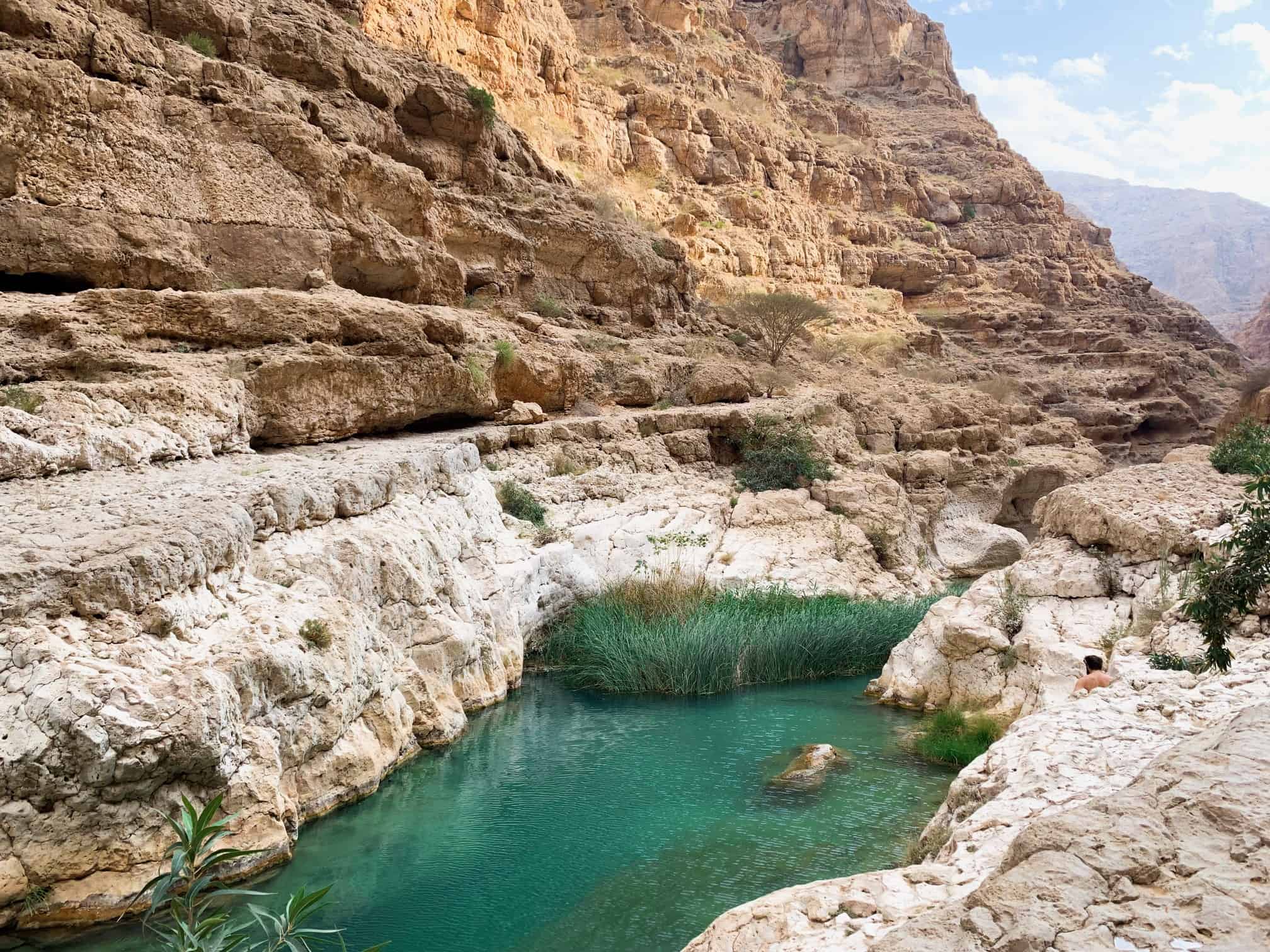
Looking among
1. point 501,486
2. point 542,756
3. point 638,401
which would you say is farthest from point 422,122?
point 542,756

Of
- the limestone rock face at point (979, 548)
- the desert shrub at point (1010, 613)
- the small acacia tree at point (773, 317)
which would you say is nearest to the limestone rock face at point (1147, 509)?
the desert shrub at point (1010, 613)

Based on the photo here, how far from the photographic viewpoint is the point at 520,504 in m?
12.3

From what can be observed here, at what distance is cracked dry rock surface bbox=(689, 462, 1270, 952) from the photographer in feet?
7.61

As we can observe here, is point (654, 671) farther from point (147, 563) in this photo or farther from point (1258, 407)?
point (1258, 407)

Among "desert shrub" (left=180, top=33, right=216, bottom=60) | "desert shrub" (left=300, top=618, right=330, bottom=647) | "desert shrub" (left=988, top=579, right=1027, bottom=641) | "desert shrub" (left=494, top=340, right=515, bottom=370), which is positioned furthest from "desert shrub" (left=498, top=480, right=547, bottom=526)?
"desert shrub" (left=180, top=33, right=216, bottom=60)

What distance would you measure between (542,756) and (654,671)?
2.26 meters

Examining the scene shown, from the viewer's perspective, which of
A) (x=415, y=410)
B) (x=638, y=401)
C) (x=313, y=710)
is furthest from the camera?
(x=638, y=401)

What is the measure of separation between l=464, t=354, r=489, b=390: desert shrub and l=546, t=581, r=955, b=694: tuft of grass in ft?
13.4

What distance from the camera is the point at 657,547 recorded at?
40.5ft

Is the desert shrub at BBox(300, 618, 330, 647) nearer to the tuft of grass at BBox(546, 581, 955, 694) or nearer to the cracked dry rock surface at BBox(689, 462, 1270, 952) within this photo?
the cracked dry rock surface at BBox(689, 462, 1270, 952)

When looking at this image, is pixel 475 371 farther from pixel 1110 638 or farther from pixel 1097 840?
pixel 1097 840

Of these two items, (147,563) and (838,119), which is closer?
(147,563)

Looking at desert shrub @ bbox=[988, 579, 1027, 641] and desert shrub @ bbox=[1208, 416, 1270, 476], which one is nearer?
desert shrub @ bbox=[988, 579, 1027, 641]

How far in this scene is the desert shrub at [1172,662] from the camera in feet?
18.2
